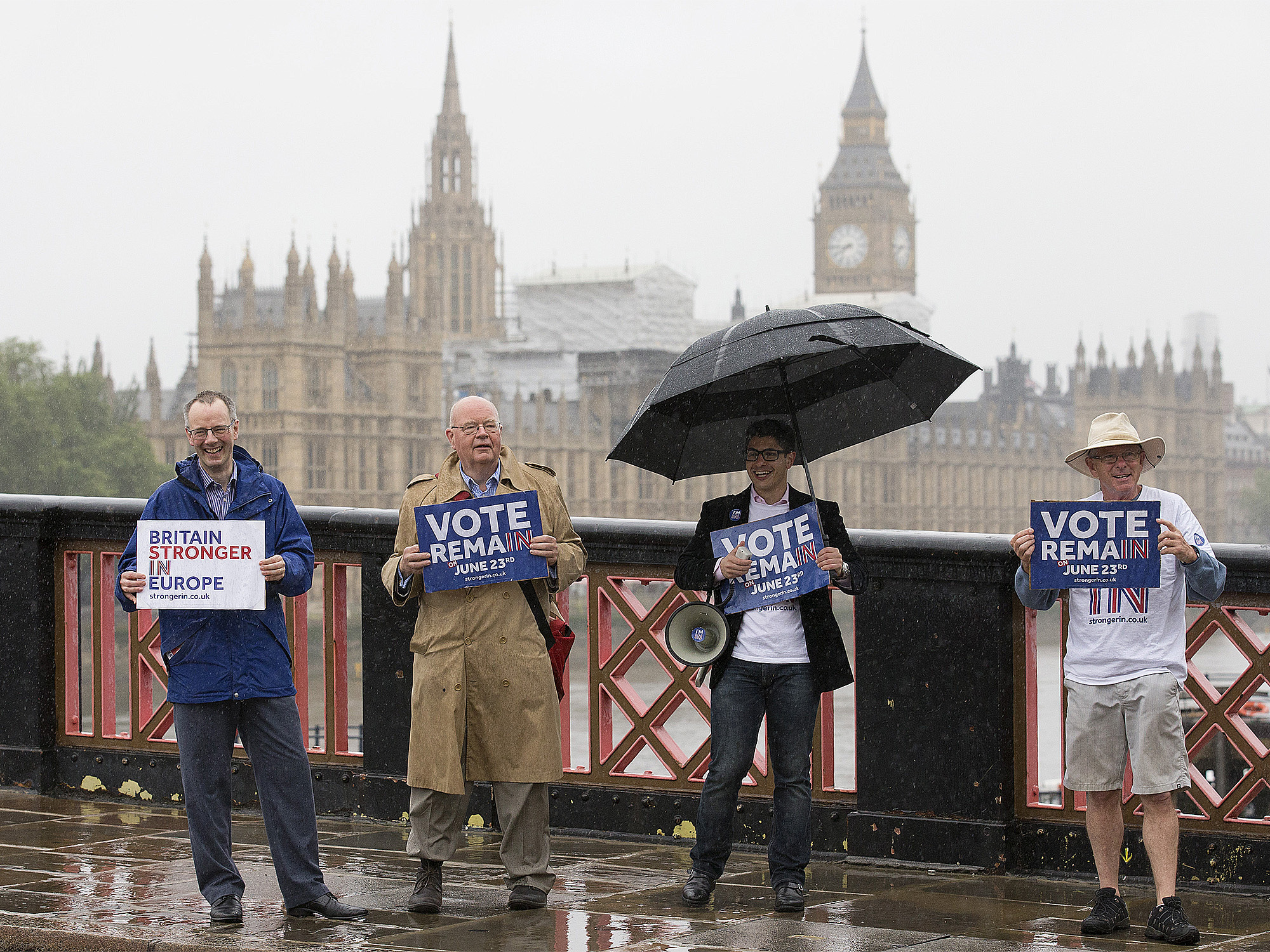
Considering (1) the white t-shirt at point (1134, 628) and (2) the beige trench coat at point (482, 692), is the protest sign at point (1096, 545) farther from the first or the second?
(2) the beige trench coat at point (482, 692)

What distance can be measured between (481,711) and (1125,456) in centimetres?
166

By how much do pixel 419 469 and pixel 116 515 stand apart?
8122 centimetres

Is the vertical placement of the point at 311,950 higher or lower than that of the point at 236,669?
lower

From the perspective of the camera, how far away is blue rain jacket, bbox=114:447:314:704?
184 inches

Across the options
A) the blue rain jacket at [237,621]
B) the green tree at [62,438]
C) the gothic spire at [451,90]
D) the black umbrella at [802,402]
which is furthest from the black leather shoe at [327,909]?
the gothic spire at [451,90]

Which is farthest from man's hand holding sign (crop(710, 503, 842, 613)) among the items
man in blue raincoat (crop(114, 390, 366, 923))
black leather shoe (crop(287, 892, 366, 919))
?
black leather shoe (crop(287, 892, 366, 919))

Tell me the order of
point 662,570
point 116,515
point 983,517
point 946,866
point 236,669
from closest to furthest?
point 236,669
point 946,866
point 662,570
point 116,515
point 983,517

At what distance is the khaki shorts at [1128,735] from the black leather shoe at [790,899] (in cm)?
72

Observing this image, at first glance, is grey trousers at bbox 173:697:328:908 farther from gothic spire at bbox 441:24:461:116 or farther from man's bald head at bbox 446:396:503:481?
gothic spire at bbox 441:24:461:116

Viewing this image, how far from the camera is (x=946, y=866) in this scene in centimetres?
539

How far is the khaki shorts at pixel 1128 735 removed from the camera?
4.45 meters

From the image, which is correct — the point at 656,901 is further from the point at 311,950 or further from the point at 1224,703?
the point at 1224,703

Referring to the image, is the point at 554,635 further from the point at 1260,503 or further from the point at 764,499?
the point at 1260,503

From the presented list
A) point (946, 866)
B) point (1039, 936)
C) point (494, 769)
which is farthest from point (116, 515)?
point (1039, 936)
